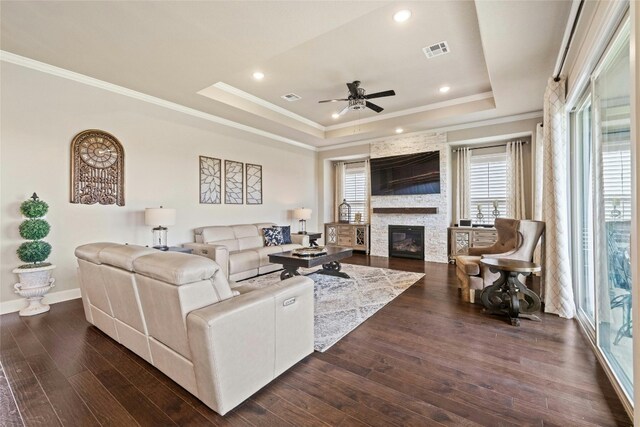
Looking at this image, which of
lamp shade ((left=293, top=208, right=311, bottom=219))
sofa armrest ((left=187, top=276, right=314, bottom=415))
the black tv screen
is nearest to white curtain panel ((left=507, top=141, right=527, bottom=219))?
the black tv screen

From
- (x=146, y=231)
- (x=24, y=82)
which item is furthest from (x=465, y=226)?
(x=24, y=82)

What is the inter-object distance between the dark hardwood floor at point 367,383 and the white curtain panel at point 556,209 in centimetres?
33

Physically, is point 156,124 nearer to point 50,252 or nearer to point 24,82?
point 24,82

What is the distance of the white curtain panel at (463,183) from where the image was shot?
21.1 ft

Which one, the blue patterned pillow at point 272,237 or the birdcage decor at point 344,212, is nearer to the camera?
the blue patterned pillow at point 272,237

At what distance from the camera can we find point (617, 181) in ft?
6.88

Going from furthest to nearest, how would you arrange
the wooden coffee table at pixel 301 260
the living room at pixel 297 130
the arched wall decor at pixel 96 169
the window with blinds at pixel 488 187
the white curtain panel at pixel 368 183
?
the white curtain panel at pixel 368 183 < the window with blinds at pixel 488 187 < the wooden coffee table at pixel 301 260 < the arched wall decor at pixel 96 169 < the living room at pixel 297 130

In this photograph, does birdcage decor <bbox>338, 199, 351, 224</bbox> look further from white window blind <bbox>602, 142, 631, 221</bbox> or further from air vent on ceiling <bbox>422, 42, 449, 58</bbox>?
white window blind <bbox>602, 142, 631, 221</bbox>

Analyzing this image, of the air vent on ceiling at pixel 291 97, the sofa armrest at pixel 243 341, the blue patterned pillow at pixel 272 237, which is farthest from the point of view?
the blue patterned pillow at pixel 272 237

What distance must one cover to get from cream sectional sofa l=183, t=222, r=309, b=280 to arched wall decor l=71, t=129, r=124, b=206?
4.59ft

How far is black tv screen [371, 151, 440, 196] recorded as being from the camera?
6461 millimetres

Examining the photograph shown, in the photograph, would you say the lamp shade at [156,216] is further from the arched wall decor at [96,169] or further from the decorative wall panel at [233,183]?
the decorative wall panel at [233,183]

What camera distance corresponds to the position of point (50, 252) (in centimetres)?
351

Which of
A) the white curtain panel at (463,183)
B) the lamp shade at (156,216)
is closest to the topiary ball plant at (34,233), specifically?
the lamp shade at (156,216)
